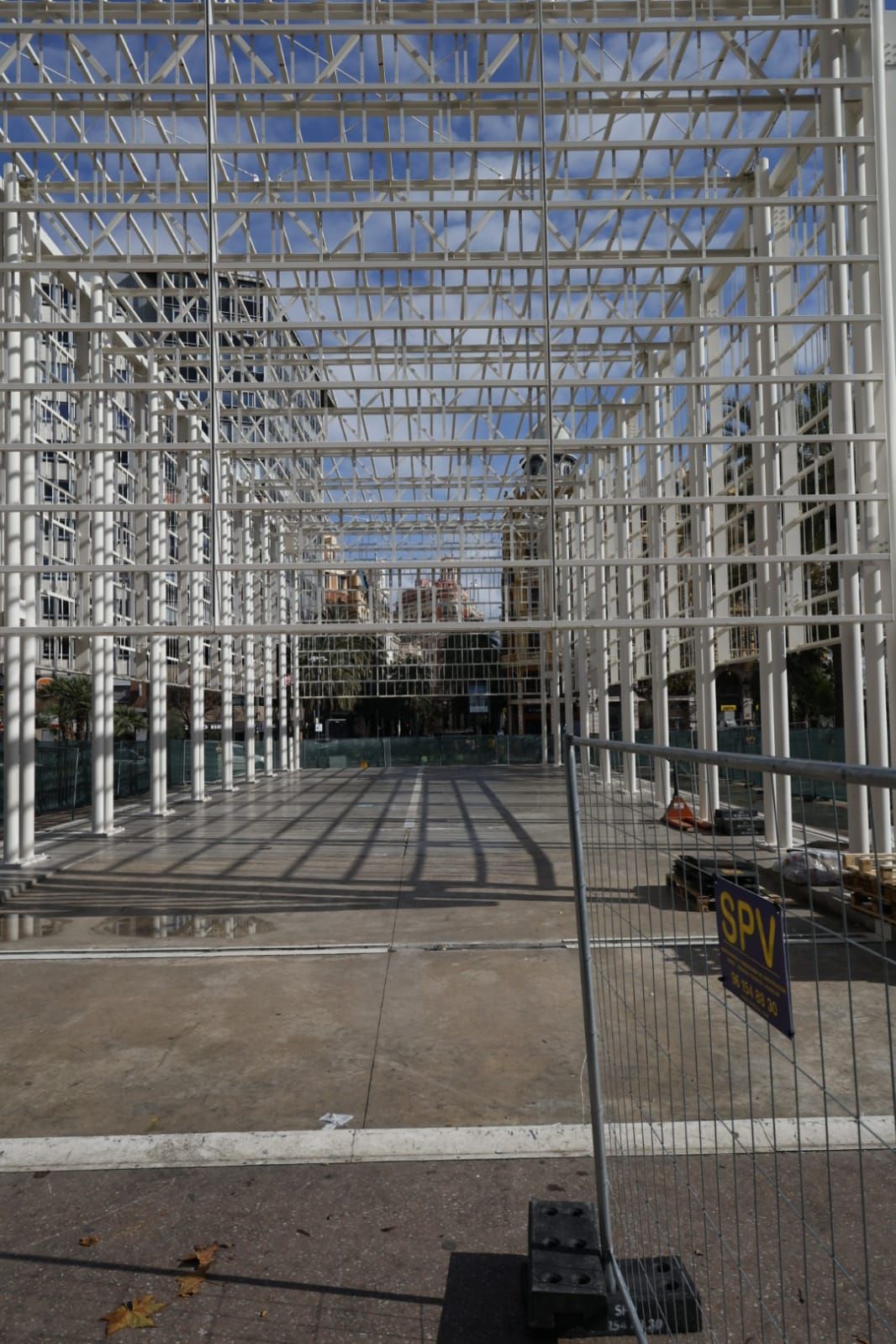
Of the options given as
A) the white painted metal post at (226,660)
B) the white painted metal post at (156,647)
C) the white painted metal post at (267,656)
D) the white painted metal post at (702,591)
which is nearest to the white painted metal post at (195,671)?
the white painted metal post at (226,660)

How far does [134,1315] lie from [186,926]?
25.3 ft

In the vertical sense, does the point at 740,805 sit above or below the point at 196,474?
below

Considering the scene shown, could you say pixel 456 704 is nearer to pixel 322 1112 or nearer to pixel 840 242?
pixel 840 242

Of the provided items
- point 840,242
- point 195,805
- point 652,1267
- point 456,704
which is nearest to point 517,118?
point 840,242

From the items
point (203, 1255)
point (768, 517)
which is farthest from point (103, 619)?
point (203, 1255)

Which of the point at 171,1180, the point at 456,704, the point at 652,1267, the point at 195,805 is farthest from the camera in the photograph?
the point at 456,704

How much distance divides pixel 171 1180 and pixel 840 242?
13.1 m

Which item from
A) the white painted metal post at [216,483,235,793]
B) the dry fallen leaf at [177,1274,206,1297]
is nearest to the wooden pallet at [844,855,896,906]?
the dry fallen leaf at [177,1274,206,1297]

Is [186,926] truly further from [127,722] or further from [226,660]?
[127,722]

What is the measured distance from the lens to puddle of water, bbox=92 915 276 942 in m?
11.1

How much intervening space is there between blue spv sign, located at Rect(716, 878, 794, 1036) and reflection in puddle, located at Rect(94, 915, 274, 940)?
8.83m

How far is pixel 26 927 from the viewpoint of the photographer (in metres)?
11.5

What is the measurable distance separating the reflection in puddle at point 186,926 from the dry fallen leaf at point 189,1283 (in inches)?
267

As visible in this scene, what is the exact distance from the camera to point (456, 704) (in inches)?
2633
